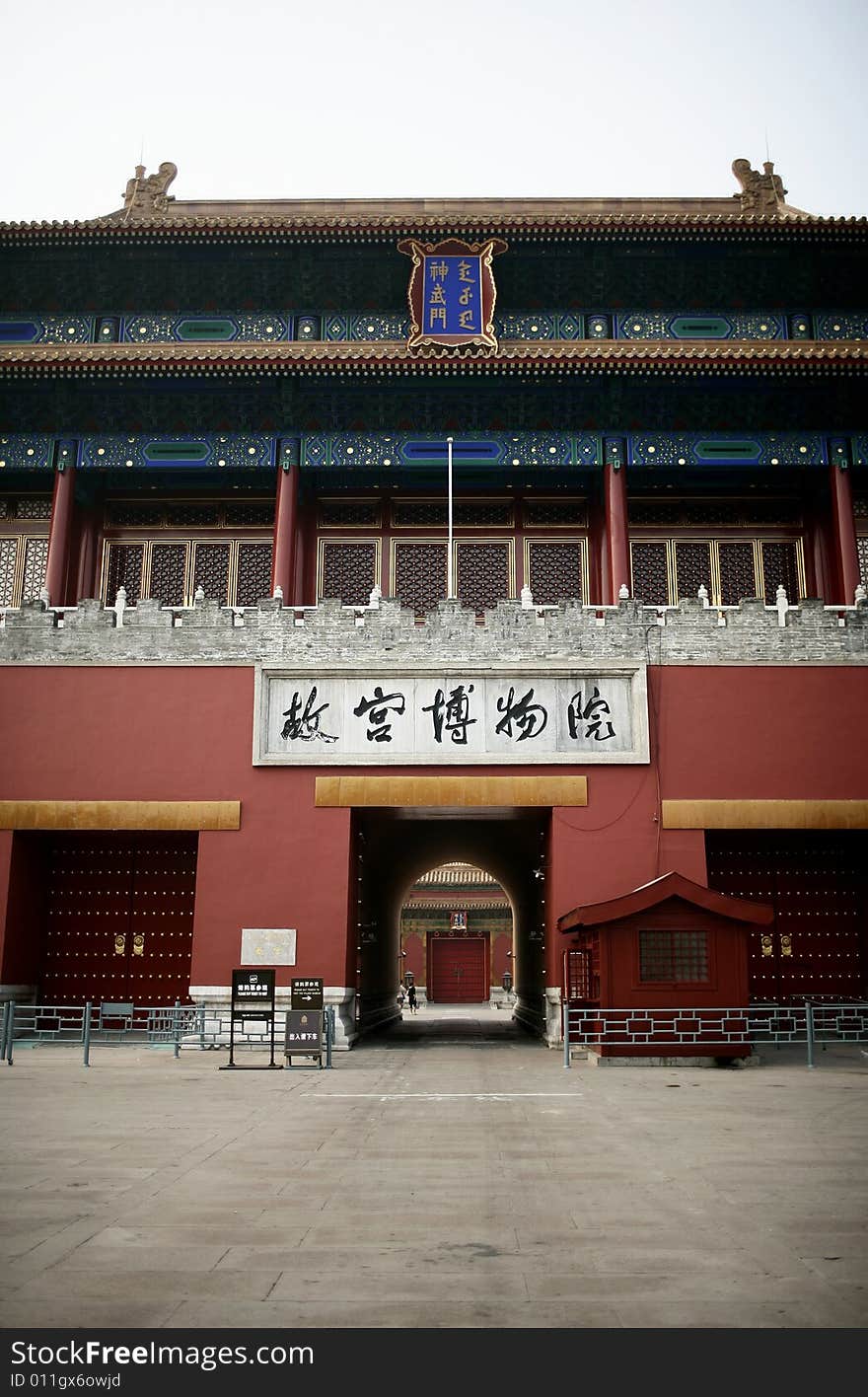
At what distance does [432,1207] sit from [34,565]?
54.3ft

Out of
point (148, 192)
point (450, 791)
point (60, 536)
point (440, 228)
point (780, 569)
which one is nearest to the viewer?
point (450, 791)

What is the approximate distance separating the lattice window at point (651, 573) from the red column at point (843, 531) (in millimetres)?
2823

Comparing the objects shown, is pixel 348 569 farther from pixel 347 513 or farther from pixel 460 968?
pixel 460 968

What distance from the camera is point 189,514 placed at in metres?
19.7

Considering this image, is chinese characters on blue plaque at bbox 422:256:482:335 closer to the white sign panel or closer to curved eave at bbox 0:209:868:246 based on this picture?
curved eave at bbox 0:209:868:246

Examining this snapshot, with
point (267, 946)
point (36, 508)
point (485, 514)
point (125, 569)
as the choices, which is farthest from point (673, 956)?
point (36, 508)

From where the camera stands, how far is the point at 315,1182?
19.1 ft

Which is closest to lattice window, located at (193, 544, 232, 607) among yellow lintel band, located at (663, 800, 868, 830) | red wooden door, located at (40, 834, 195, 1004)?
red wooden door, located at (40, 834, 195, 1004)

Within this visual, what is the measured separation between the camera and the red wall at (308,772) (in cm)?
1453

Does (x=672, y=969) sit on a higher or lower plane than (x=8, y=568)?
lower

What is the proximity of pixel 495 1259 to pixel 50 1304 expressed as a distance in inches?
65.6

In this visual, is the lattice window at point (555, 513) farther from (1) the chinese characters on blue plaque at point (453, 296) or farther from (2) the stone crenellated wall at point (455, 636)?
(2) the stone crenellated wall at point (455, 636)

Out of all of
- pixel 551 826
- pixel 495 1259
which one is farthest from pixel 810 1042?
pixel 495 1259

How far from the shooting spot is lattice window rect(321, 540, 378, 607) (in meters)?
19.3
